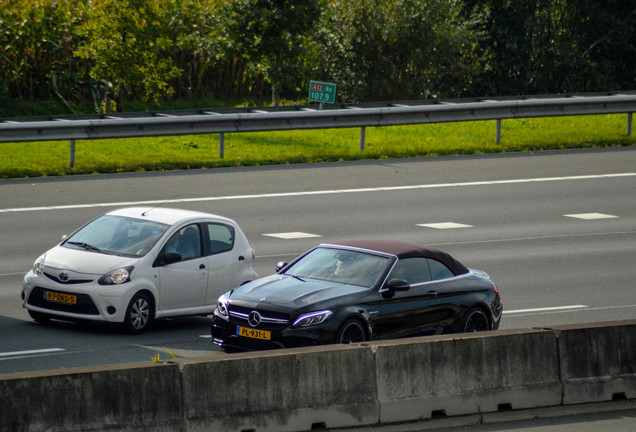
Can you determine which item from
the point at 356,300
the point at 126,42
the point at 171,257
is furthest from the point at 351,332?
the point at 126,42

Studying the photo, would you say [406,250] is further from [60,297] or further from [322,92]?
[322,92]

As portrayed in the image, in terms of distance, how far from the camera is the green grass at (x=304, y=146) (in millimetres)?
23922

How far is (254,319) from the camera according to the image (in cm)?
1195

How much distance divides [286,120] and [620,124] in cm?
1019

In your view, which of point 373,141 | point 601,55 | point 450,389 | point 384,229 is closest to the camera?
point 450,389

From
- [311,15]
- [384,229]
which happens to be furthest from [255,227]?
[311,15]

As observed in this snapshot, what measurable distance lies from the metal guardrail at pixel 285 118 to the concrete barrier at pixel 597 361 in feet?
49.5

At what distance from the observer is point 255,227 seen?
63.4 feet

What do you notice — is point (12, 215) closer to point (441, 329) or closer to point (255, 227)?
point (255, 227)

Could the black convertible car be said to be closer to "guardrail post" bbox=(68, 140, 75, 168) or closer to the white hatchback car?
the white hatchback car

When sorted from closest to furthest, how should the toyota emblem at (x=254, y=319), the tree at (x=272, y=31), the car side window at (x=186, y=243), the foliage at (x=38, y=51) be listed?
the toyota emblem at (x=254, y=319) < the car side window at (x=186, y=243) < the tree at (x=272, y=31) < the foliage at (x=38, y=51)

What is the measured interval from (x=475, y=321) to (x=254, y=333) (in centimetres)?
286

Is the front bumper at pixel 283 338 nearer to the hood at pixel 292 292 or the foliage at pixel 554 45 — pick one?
the hood at pixel 292 292

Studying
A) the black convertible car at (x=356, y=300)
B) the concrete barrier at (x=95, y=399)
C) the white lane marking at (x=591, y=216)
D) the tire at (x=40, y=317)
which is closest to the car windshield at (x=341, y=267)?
the black convertible car at (x=356, y=300)
